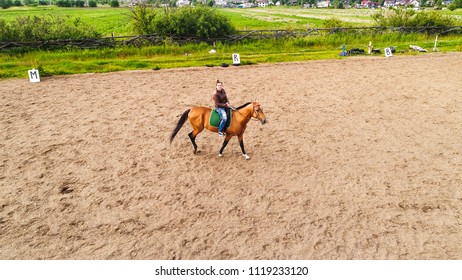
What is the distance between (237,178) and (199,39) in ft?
63.7

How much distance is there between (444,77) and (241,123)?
46.1 feet

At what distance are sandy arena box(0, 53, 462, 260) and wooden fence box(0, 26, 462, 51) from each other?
915 cm

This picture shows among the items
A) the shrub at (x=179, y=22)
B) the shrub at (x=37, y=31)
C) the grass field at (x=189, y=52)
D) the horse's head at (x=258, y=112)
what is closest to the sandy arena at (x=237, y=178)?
the horse's head at (x=258, y=112)

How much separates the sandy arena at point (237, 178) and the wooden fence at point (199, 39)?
9.15 metres

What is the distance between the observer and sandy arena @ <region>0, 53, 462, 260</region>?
19.5ft

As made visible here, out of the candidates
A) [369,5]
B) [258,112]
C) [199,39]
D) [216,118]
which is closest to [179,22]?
[199,39]

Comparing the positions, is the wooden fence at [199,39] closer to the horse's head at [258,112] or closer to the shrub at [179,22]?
the shrub at [179,22]

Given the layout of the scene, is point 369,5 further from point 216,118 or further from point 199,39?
point 216,118

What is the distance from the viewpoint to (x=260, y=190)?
751 centimetres

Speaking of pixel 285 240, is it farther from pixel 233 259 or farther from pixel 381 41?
pixel 381 41

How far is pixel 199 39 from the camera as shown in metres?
25.0


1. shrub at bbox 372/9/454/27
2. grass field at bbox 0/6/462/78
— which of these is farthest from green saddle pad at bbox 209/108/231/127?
shrub at bbox 372/9/454/27

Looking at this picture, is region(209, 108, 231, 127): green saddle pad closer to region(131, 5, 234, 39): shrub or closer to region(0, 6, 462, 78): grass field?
region(0, 6, 462, 78): grass field
